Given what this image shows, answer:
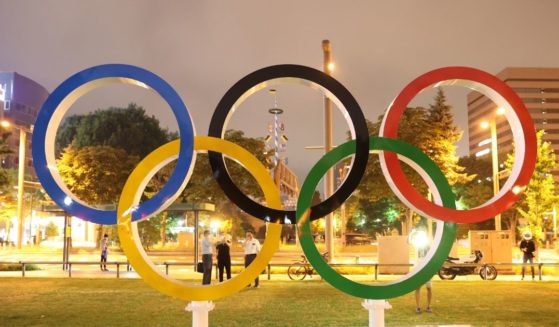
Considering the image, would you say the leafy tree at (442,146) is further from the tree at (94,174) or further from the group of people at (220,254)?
the tree at (94,174)

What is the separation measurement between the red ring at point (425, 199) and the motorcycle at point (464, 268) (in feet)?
37.2

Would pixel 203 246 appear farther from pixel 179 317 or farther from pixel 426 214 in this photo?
pixel 426 214

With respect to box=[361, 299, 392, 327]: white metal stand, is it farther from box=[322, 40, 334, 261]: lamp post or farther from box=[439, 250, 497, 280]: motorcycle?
box=[439, 250, 497, 280]: motorcycle

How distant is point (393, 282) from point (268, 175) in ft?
9.82

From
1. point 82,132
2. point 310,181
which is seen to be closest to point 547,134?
point 82,132

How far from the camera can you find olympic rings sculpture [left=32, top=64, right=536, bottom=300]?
909cm

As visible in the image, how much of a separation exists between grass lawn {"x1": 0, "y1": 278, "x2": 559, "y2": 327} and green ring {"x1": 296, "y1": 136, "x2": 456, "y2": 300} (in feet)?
7.49

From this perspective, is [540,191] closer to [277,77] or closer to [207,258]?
[207,258]

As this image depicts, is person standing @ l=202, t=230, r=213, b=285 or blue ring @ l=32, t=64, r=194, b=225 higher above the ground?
blue ring @ l=32, t=64, r=194, b=225

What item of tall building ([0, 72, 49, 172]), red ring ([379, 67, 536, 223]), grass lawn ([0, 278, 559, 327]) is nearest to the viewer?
red ring ([379, 67, 536, 223])

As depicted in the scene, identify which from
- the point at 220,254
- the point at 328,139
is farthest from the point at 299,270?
the point at 328,139

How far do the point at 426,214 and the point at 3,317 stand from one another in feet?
32.3

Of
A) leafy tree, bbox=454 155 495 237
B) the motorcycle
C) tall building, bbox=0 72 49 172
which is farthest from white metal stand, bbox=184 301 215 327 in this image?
tall building, bbox=0 72 49 172

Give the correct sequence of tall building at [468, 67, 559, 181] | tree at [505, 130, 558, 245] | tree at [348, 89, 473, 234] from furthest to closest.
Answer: tall building at [468, 67, 559, 181] < tree at [505, 130, 558, 245] < tree at [348, 89, 473, 234]
